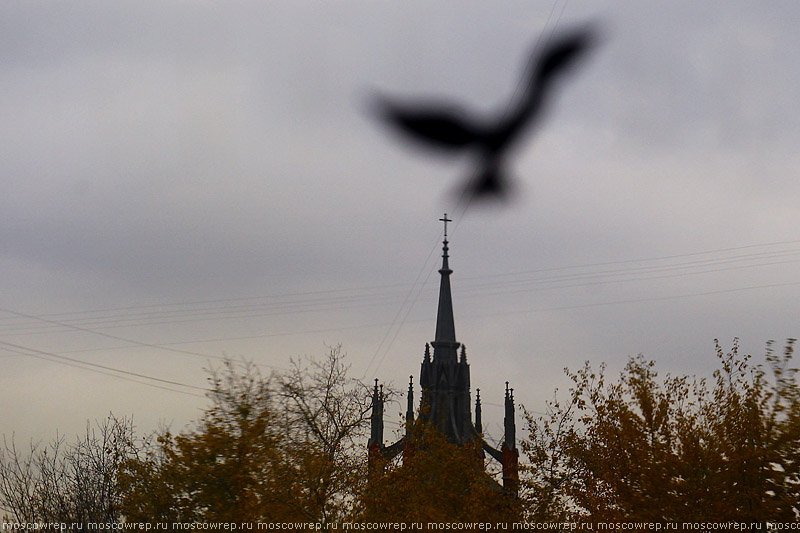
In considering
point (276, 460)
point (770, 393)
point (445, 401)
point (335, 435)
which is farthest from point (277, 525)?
point (445, 401)

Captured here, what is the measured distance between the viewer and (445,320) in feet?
295

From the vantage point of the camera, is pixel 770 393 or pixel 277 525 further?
pixel 770 393

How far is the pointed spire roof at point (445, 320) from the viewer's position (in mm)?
87688

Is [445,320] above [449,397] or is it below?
above

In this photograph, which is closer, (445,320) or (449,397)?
(449,397)

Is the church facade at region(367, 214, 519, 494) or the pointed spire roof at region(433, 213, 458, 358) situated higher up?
the pointed spire roof at region(433, 213, 458, 358)

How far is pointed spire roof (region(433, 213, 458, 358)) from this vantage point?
87688mm

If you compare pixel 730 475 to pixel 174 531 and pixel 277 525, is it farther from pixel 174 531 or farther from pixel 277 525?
pixel 174 531

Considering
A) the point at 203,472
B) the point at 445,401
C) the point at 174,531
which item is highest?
the point at 445,401

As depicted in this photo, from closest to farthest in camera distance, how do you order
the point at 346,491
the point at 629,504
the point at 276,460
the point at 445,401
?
the point at 276,460
the point at 629,504
the point at 346,491
the point at 445,401

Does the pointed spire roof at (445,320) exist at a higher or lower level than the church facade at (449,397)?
higher

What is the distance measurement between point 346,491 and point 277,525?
8779mm

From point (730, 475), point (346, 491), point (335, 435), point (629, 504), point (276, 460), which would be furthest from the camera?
point (335, 435)

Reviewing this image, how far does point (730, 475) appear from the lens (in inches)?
1024
